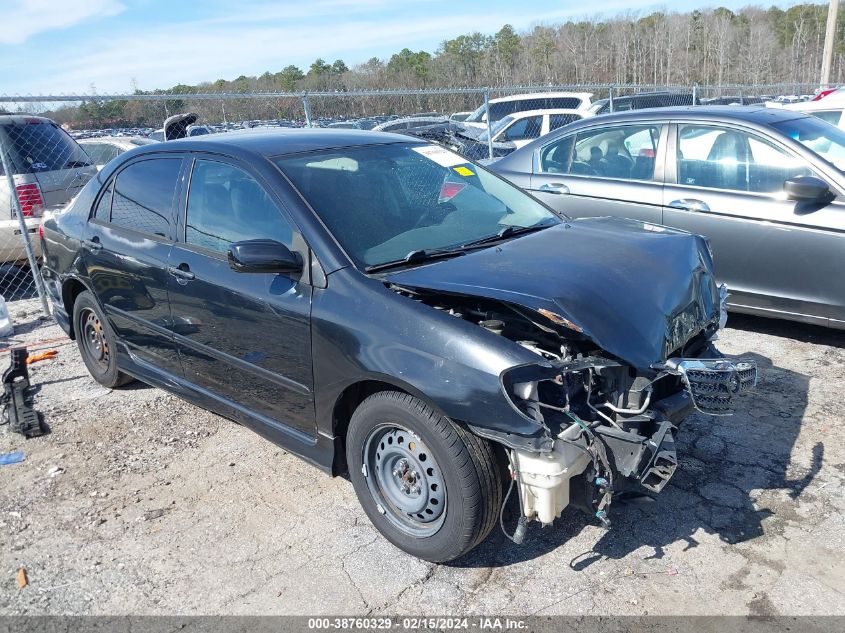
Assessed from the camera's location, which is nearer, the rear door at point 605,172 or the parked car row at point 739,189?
the parked car row at point 739,189

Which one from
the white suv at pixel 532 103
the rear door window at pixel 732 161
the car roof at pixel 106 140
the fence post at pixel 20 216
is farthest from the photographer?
the white suv at pixel 532 103

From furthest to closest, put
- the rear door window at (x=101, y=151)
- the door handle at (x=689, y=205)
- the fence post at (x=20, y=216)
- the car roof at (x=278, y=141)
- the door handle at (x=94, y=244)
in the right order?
the rear door window at (x=101, y=151)
the fence post at (x=20, y=216)
the door handle at (x=689, y=205)
the door handle at (x=94, y=244)
the car roof at (x=278, y=141)

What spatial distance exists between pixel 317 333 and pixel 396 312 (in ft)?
1.44

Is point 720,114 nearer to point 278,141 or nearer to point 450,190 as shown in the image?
point 450,190

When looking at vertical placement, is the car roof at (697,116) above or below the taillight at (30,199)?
above

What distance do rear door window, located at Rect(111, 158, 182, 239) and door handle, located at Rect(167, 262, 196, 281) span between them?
0.72 ft

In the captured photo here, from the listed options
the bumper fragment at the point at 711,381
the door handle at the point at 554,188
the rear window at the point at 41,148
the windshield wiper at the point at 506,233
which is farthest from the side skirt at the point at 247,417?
the rear window at the point at 41,148

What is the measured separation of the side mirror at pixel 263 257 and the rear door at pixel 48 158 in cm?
540

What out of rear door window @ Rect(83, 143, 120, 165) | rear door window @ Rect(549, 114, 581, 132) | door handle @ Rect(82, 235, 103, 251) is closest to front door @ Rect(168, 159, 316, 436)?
door handle @ Rect(82, 235, 103, 251)

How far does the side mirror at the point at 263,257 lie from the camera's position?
3.15m

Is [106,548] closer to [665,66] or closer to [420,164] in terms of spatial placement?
[420,164]

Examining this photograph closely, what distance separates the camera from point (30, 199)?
25.6ft

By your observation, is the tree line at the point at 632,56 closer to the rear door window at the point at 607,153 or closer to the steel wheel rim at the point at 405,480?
the rear door window at the point at 607,153

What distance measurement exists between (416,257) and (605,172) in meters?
3.29
